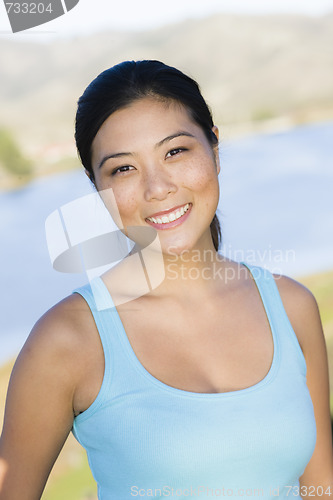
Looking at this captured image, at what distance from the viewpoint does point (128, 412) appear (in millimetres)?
1220

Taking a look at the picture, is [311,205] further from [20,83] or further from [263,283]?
[263,283]

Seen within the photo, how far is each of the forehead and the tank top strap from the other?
470 mm

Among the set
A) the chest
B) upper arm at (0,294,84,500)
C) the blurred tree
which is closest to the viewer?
upper arm at (0,294,84,500)

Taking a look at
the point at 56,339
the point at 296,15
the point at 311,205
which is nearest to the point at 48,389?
the point at 56,339

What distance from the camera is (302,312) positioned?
1512 mm

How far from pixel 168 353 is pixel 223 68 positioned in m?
10.4

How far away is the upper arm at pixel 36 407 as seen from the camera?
1.17 metres

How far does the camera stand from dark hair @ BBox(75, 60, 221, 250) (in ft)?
4.55

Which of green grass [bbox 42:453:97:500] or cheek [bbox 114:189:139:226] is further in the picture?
green grass [bbox 42:453:97:500]

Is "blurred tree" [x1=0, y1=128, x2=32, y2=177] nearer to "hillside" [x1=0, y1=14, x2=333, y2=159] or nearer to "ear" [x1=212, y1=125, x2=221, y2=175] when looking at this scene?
"hillside" [x1=0, y1=14, x2=333, y2=159]

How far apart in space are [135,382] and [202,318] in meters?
0.32

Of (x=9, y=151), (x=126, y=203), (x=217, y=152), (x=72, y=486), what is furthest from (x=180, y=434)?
(x=9, y=151)

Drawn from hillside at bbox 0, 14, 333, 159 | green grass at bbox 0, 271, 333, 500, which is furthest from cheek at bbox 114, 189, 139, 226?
hillside at bbox 0, 14, 333, 159

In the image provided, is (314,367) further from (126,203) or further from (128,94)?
(128,94)
